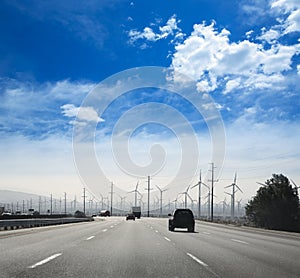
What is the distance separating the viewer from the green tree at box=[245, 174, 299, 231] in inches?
2726

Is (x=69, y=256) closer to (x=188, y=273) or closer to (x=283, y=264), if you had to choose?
(x=188, y=273)

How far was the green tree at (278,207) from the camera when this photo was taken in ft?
227

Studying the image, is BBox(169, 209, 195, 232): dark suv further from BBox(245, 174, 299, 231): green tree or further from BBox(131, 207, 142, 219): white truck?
BBox(131, 207, 142, 219): white truck

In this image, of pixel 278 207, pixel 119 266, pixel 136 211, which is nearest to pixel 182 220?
pixel 119 266

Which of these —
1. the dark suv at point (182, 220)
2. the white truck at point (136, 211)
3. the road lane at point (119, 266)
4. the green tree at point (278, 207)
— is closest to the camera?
the road lane at point (119, 266)

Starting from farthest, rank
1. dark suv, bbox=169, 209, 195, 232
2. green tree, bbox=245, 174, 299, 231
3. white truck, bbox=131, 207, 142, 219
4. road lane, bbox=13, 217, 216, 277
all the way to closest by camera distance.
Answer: white truck, bbox=131, 207, 142, 219 < green tree, bbox=245, 174, 299, 231 < dark suv, bbox=169, 209, 195, 232 < road lane, bbox=13, 217, 216, 277

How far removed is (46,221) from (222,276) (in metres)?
41.3

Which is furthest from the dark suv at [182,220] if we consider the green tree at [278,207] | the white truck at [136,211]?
the white truck at [136,211]

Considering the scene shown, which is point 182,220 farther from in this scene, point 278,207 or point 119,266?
point 278,207

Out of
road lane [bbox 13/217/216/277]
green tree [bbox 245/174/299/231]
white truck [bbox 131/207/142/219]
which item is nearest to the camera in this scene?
road lane [bbox 13/217/216/277]

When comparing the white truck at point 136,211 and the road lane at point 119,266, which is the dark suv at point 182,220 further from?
the white truck at point 136,211

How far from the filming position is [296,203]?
7012cm

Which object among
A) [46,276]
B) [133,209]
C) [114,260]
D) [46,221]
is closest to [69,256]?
[114,260]

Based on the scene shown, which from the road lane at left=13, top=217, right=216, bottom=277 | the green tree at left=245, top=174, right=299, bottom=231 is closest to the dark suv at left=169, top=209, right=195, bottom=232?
the road lane at left=13, top=217, right=216, bottom=277
